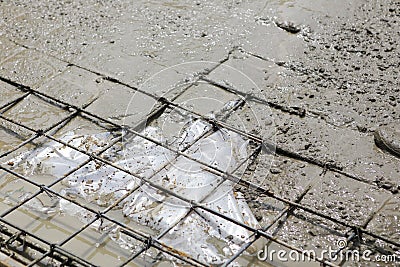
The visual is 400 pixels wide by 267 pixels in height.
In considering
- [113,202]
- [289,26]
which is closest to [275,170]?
[113,202]

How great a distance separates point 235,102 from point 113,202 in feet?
3.90

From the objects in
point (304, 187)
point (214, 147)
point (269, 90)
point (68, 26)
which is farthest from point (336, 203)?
point (68, 26)

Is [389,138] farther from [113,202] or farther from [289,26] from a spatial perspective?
[113,202]

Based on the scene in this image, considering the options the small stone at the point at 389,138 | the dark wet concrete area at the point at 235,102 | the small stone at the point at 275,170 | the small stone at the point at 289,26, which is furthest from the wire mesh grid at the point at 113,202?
the small stone at the point at 289,26

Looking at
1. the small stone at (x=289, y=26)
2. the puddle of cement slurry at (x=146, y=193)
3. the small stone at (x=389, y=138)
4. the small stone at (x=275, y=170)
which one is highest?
the small stone at (x=289, y=26)

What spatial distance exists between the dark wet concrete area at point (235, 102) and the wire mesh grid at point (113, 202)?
11 mm

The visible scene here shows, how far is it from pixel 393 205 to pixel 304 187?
511 millimetres

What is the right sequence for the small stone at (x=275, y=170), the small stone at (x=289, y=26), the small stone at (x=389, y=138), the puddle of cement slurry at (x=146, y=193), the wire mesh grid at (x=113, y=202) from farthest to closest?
the small stone at (x=289, y=26) → the small stone at (x=389, y=138) → the small stone at (x=275, y=170) → the puddle of cement slurry at (x=146, y=193) → the wire mesh grid at (x=113, y=202)

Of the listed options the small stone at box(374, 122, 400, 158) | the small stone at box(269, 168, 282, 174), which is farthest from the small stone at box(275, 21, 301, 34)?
the small stone at box(269, 168, 282, 174)

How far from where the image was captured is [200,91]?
4613mm

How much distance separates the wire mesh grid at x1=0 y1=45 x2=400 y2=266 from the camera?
11.3ft

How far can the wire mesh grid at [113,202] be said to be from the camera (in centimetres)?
344

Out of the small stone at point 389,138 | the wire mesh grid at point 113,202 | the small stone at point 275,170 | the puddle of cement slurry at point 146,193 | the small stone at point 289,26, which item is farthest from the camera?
the small stone at point 289,26

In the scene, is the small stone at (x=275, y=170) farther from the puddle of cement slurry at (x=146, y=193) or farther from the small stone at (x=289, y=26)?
the small stone at (x=289, y=26)
